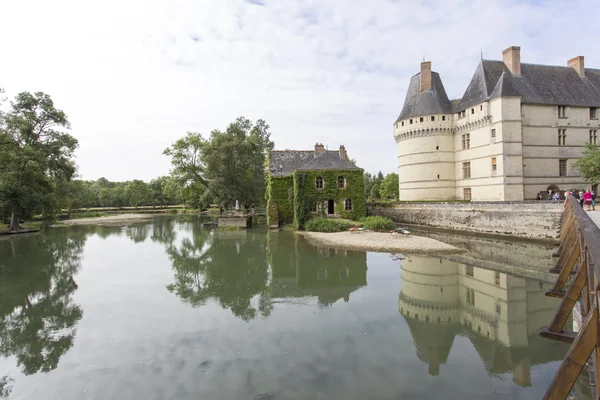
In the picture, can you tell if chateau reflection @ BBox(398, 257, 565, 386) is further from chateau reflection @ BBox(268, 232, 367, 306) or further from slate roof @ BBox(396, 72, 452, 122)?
slate roof @ BBox(396, 72, 452, 122)

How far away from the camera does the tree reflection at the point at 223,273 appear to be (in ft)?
33.2

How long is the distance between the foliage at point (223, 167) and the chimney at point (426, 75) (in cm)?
1759

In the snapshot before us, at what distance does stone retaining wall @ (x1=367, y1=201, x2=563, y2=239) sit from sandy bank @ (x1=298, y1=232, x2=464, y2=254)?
5651 mm

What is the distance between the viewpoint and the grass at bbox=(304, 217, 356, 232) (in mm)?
24256

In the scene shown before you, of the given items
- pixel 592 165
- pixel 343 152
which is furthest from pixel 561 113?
pixel 343 152

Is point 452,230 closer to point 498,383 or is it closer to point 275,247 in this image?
point 275,247

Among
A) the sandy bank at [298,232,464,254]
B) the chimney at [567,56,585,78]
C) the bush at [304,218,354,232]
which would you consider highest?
the chimney at [567,56,585,78]

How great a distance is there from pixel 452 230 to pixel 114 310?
2243 cm

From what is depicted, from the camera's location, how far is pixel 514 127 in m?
25.5

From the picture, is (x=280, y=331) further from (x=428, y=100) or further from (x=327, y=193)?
(x=428, y=100)

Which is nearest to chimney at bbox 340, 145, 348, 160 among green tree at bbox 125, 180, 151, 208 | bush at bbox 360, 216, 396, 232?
bush at bbox 360, 216, 396, 232

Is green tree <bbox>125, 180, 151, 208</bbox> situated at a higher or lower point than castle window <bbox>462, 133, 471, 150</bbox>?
lower

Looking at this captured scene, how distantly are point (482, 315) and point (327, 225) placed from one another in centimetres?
1613

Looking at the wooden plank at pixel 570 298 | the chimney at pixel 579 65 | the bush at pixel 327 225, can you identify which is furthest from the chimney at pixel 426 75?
the wooden plank at pixel 570 298
